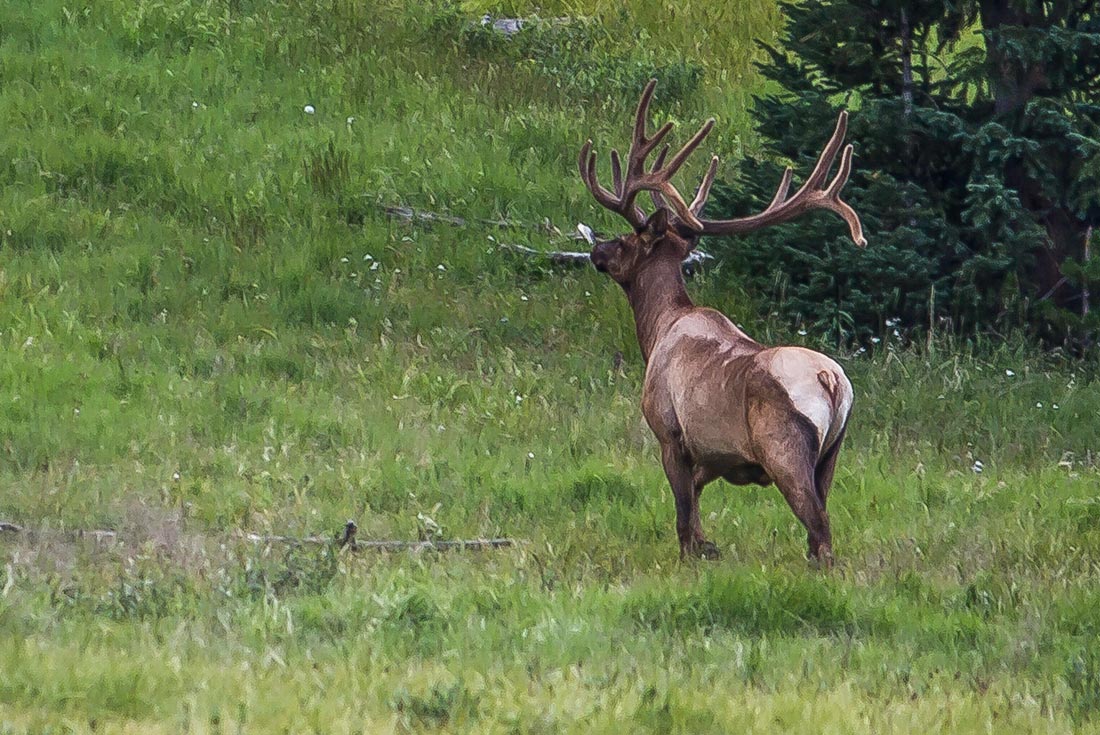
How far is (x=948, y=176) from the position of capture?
11211 mm

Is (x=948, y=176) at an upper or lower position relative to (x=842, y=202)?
lower

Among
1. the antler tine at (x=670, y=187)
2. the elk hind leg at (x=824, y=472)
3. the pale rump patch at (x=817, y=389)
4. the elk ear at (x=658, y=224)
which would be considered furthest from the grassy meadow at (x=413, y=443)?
the antler tine at (x=670, y=187)

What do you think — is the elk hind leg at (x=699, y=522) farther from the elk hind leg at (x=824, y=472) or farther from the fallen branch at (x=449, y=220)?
the fallen branch at (x=449, y=220)

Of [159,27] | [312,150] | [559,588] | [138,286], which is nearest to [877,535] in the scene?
[559,588]

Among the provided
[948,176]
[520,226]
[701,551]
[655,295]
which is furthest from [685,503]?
[520,226]

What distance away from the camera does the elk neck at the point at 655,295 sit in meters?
8.08

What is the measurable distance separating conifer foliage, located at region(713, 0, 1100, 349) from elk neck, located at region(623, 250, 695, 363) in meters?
2.80

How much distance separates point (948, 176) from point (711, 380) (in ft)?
15.4

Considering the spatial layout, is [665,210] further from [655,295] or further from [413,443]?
[413,443]

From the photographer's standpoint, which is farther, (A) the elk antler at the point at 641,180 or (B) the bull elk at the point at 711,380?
(A) the elk antler at the point at 641,180

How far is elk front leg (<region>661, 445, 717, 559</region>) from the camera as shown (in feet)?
23.7

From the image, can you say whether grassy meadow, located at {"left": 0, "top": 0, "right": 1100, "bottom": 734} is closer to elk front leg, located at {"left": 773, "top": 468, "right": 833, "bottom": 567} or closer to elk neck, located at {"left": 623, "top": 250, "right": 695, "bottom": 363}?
elk front leg, located at {"left": 773, "top": 468, "right": 833, "bottom": 567}

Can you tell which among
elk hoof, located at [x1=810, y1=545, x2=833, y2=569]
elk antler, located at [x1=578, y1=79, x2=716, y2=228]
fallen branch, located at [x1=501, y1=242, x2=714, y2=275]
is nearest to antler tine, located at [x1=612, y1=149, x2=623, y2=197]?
elk antler, located at [x1=578, y1=79, x2=716, y2=228]

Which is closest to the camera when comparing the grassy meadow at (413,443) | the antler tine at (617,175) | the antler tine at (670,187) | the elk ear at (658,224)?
the grassy meadow at (413,443)
